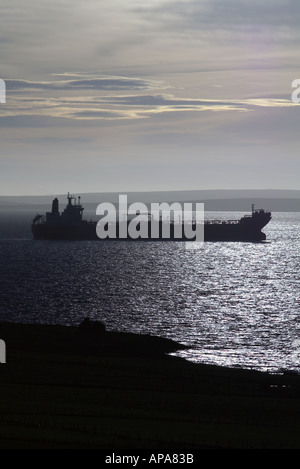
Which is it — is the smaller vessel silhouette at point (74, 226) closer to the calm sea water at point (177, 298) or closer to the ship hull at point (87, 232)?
the ship hull at point (87, 232)

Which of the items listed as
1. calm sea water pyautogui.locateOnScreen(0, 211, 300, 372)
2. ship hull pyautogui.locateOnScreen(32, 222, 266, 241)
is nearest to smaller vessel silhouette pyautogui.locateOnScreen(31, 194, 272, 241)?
ship hull pyautogui.locateOnScreen(32, 222, 266, 241)

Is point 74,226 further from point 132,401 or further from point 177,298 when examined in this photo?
point 132,401

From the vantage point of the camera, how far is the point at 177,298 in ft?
270

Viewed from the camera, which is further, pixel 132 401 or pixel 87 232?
pixel 87 232

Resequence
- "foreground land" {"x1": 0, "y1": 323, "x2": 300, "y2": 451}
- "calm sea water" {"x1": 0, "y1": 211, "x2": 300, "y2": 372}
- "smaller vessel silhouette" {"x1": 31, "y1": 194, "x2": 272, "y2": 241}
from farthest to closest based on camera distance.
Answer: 1. "smaller vessel silhouette" {"x1": 31, "y1": 194, "x2": 272, "y2": 241}
2. "calm sea water" {"x1": 0, "y1": 211, "x2": 300, "y2": 372}
3. "foreground land" {"x1": 0, "y1": 323, "x2": 300, "y2": 451}

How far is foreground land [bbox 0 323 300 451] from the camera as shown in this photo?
26.2m

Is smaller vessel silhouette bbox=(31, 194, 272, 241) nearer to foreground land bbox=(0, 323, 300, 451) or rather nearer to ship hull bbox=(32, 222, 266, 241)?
ship hull bbox=(32, 222, 266, 241)

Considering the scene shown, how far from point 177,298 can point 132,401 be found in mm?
50185

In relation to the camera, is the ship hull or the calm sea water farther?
the ship hull

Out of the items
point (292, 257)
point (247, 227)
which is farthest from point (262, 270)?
point (247, 227)

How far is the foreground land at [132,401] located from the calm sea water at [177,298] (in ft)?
23.3

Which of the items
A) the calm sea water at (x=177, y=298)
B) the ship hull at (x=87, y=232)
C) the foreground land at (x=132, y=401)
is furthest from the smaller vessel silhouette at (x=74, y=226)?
the foreground land at (x=132, y=401)

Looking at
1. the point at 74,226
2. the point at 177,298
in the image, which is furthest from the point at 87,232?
the point at 177,298

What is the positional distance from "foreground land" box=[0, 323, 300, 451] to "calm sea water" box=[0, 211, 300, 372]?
23.3ft
